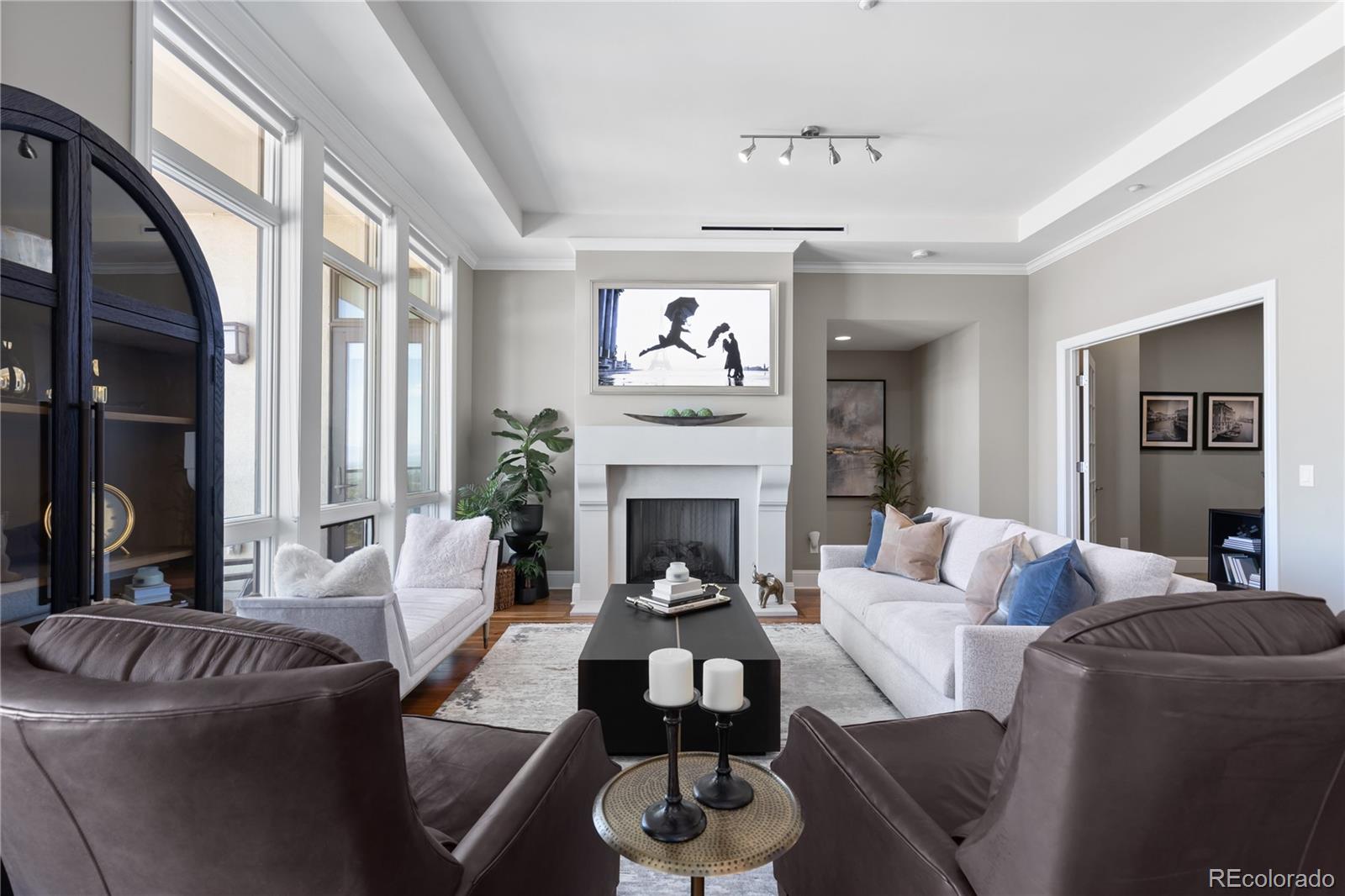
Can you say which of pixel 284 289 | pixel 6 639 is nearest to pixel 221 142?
pixel 284 289

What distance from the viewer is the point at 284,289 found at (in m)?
2.87

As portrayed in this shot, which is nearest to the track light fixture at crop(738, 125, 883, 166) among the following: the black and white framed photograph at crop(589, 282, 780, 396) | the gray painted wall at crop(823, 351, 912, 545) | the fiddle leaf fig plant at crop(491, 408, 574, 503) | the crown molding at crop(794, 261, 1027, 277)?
the black and white framed photograph at crop(589, 282, 780, 396)

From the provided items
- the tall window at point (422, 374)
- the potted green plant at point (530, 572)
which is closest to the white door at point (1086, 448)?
the potted green plant at point (530, 572)

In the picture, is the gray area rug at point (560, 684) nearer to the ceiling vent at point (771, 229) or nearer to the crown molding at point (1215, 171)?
the ceiling vent at point (771, 229)

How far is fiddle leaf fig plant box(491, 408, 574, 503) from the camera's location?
16.0 feet


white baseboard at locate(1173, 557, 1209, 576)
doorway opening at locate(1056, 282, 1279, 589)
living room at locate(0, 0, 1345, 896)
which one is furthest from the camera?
white baseboard at locate(1173, 557, 1209, 576)

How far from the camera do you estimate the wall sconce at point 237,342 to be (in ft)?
8.59

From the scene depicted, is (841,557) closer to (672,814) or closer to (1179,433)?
(672,814)

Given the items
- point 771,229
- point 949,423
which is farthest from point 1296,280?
point 949,423

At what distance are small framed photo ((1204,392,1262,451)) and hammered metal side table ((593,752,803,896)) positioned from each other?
6727mm

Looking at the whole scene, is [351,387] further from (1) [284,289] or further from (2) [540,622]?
(2) [540,622]

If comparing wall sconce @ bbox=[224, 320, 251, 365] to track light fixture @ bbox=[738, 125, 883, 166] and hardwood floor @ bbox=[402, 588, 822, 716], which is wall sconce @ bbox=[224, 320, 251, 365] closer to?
hardwood floor @ bbox=[402, 588, 822, 716]

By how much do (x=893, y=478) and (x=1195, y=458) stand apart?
2.66m

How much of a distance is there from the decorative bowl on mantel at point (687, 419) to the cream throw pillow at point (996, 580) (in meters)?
2.36
